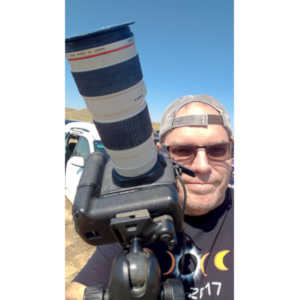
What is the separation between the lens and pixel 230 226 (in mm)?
1273

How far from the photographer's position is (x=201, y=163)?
1.24 m

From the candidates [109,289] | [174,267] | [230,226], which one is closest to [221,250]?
[230,226]

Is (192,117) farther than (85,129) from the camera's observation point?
No

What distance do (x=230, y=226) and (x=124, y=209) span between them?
848 millimetres

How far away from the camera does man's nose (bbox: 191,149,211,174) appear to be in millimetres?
1232

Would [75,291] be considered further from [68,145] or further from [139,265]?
[68,145]

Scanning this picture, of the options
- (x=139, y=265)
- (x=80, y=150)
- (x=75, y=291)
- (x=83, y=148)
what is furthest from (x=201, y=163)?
(x=80, y=150)

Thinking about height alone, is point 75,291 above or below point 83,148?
above

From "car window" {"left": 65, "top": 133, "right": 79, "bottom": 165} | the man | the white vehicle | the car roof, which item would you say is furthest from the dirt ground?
the man

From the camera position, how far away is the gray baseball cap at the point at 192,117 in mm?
1298

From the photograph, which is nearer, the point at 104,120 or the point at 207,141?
the point at 104,120

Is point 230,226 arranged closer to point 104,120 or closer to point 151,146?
point 151,146

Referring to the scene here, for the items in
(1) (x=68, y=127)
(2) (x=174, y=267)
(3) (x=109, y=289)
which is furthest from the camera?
(1) (x=68, y=127)

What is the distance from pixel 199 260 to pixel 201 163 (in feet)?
1.73
